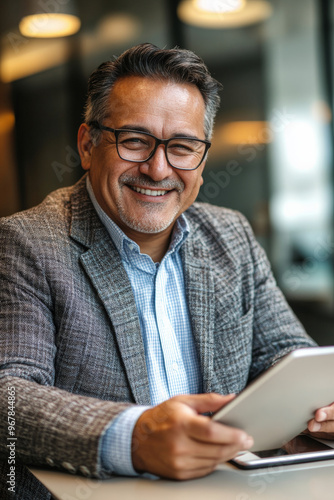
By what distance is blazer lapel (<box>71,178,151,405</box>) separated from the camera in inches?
61.9

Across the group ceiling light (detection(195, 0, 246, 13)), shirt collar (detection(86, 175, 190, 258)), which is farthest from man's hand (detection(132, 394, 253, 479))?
ceiling light (detection(195, 0, 246, 13))

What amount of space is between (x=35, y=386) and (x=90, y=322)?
32 centimetres

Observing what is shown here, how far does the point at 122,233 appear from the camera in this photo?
5.68 feet

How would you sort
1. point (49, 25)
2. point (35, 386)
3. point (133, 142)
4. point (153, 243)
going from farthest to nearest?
point (49, 25) → point (153, 243) → point (133, 142) → point (35, 386)

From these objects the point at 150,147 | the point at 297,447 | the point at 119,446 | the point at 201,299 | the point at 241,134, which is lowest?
the point at 297,447

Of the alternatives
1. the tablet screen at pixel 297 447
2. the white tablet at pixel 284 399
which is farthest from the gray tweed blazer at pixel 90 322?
the tablet screen at pixel 297 447

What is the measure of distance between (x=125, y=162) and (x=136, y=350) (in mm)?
554

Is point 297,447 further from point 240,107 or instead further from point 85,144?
point 240,107

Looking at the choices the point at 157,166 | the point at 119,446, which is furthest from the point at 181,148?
the point at 119,446

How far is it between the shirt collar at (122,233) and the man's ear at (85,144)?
0.06 metres

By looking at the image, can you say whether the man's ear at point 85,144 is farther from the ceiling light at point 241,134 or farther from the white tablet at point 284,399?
the ceiling light at point 241,134

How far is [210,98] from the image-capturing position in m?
1.90

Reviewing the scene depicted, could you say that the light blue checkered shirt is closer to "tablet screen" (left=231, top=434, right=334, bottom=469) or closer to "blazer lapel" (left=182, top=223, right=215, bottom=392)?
"blazer lapel" (left=182, top=223, right=215, bottom=392)

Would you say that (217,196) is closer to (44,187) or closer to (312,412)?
(44,187)
